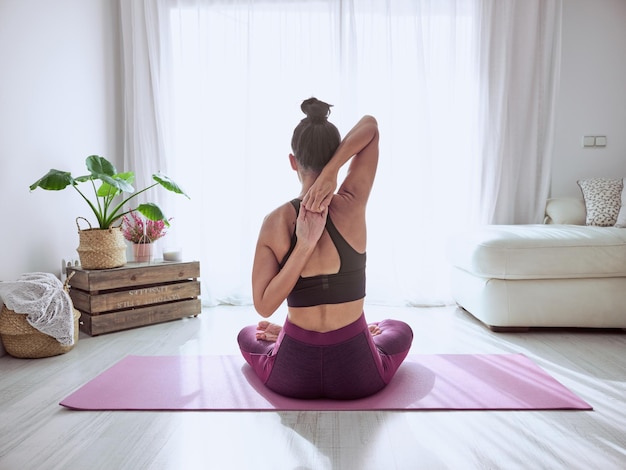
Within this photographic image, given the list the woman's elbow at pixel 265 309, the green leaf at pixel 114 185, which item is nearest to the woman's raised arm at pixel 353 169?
the woman's elbow at pixel 265 309

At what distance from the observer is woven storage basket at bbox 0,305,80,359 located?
7.81 feet

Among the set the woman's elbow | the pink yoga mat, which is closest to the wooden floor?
the pink yoga mat

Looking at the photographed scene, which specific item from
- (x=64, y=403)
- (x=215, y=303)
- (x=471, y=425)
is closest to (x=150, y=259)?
(x=215, y=303)

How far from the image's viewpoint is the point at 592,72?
12.3ft

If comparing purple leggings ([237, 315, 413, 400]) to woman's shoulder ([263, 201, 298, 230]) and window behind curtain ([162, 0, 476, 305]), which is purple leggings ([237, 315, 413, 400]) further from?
window behind curtain ([162, 0, 476, 305])

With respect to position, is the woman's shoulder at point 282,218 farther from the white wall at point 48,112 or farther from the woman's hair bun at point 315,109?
the white wall at point 48,112

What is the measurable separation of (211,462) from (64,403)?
75 centimetres

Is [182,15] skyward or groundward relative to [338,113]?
skyward

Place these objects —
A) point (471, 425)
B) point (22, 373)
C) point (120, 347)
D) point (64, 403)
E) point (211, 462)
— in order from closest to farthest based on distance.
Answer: point (211, 462), point (471, 425), point (64, 403), point (22, 373), point (120, 347)

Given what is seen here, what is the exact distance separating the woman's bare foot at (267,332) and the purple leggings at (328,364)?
0.16 m

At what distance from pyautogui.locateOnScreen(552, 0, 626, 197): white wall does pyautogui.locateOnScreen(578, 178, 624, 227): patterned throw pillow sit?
35 centimetres

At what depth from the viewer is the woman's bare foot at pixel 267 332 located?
2.11m

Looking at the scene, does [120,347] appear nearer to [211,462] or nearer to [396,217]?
[211,462]

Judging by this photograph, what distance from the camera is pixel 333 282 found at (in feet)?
5.75
